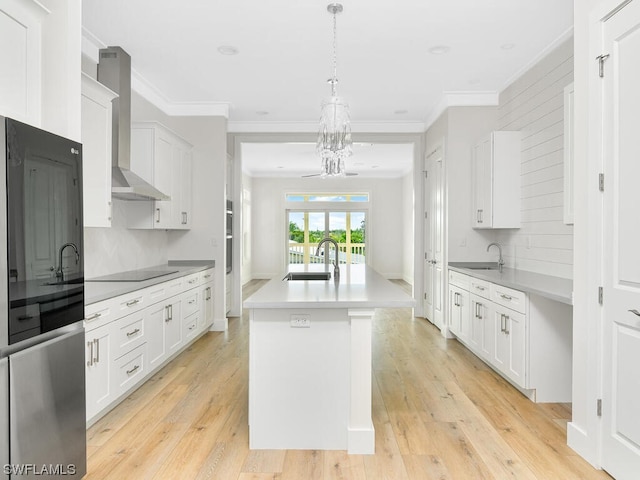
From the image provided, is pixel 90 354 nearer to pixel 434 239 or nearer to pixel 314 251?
pixel 434 239

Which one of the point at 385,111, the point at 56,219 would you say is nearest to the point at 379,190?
the point at 385,111

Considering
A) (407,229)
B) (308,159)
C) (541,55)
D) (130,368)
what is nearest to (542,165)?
(541,55)

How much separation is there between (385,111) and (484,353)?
3340 millimetres

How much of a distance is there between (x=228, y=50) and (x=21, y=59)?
2249 millimetres

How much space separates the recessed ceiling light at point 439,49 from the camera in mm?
3752

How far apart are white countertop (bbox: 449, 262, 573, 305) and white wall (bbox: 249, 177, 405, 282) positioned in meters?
6.96

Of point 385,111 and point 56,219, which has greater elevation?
point 385,111

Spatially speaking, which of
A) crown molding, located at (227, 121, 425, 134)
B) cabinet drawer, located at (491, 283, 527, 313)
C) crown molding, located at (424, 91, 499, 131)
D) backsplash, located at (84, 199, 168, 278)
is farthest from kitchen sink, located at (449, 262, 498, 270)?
backsplash, located at (84, 199, 168, 278)

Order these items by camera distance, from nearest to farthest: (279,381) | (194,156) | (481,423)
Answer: (279,381), (481,423), (194,156)

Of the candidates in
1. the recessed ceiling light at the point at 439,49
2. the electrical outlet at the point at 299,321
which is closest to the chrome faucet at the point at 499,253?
the recessed ceiling light at the point at 439,49

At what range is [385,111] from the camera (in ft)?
18.5

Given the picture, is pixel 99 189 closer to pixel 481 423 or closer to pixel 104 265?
pixel 104 265

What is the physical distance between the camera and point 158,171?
4.34m

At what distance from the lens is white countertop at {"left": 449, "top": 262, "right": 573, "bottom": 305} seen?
2733mm
